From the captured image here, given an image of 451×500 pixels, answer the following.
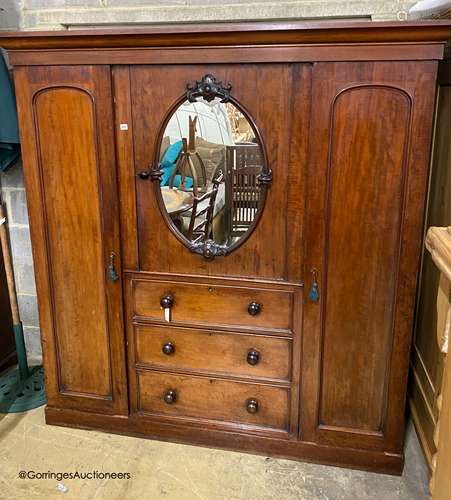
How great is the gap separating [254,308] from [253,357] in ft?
0.61

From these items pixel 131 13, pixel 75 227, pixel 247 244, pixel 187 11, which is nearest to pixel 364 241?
pixel 247 244

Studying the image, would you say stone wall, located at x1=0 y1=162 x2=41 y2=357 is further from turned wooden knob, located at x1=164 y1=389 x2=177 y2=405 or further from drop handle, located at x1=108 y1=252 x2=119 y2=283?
turned wooden knob, located at x1=164 y1=389 x2=177 y2=405

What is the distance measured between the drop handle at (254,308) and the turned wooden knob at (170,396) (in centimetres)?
46

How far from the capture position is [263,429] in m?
1.94

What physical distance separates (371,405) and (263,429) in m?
0.41

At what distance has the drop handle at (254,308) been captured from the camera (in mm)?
1828

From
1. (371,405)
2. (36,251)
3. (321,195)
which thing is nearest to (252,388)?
(371,405)

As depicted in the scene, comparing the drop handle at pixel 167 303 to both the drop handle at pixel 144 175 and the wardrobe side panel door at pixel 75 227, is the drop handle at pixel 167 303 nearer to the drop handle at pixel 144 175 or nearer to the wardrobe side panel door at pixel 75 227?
the wardrobe side panel door at pixel 75 227

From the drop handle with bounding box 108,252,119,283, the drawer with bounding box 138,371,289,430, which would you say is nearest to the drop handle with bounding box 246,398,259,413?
the drawer with bounding box 138,371,289,430

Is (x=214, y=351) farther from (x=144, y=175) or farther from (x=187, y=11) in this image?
(x=187, y=11)

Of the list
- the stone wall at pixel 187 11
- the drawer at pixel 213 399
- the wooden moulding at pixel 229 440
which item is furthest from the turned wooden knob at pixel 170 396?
the stone wall at pixel 187 11

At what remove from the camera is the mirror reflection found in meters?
1.70

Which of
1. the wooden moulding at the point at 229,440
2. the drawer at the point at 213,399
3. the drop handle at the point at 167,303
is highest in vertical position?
the drop handle at the point at 167,303

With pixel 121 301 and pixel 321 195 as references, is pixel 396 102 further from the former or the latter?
pixel 121 301
